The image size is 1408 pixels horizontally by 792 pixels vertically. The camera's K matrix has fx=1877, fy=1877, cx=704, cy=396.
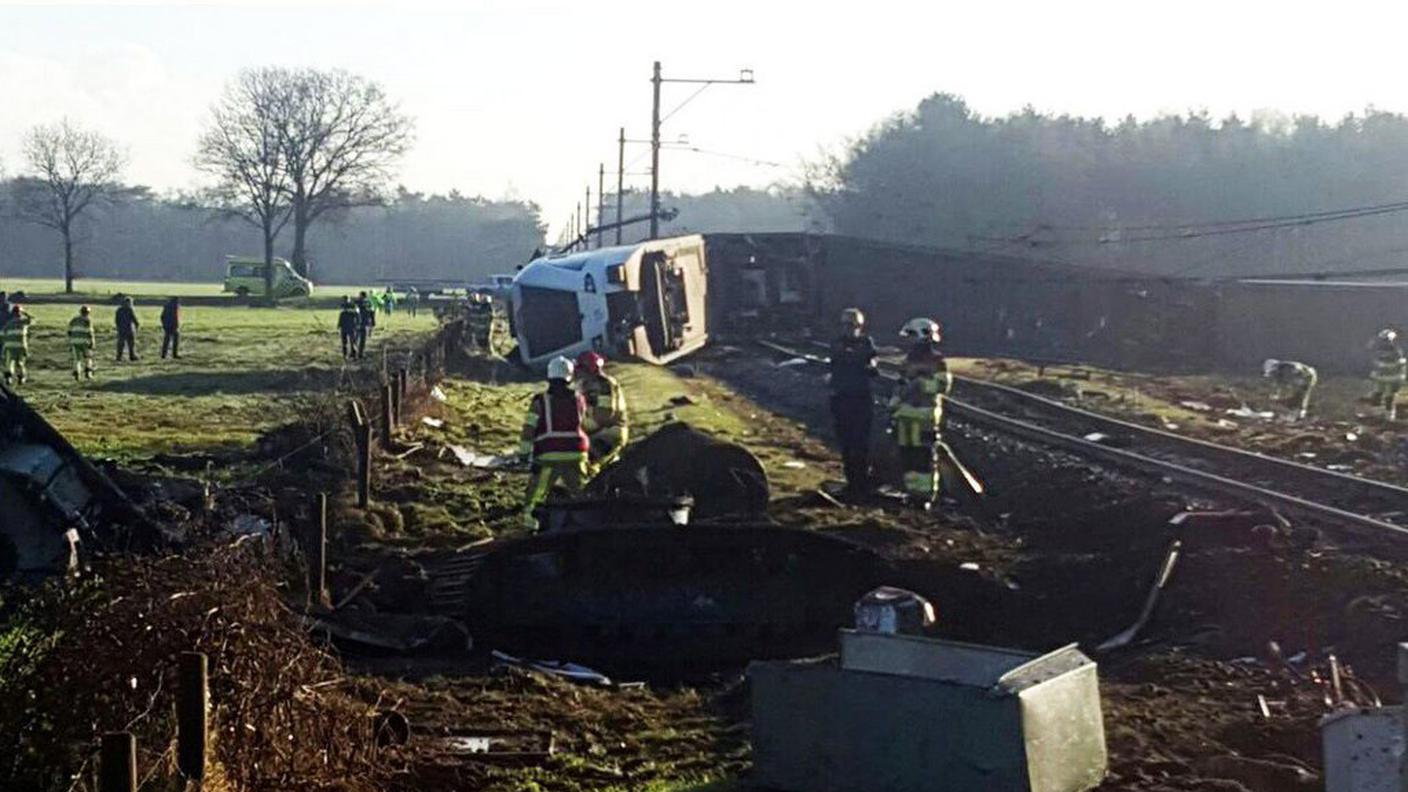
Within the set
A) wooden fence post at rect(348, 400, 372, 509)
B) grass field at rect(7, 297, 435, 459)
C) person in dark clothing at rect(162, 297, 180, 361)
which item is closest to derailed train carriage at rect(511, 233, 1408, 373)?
grass field at rect(7, 297, 435, 459)

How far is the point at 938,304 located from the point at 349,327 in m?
16.6

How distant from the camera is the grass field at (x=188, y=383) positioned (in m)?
23.5

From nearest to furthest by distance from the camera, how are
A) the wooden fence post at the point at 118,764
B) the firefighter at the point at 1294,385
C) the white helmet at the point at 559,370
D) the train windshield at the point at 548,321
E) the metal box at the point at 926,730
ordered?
1. the wooden fence post at the point at 118,764
2. the metal box at the point at 926,730
3. the white helmet at the point at 559,370
4. the firefighter at the point at 1294,385
5. the train windshield at the point at 548,321

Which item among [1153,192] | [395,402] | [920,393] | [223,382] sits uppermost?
[1153,192]

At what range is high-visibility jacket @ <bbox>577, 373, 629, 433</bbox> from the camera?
1477 centimetres

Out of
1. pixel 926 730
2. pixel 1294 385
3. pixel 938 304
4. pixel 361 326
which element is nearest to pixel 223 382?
pixel 361 326

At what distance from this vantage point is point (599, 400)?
583 inches

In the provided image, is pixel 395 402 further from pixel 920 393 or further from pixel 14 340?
pixel 14 340

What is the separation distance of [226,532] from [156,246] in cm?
15227

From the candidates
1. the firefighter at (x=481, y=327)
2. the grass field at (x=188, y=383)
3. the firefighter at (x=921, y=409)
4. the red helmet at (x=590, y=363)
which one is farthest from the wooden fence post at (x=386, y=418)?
the firefighter at (x=481, y=327)

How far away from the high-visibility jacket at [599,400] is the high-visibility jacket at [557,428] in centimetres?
72

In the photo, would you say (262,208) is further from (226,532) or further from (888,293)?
(226,532)

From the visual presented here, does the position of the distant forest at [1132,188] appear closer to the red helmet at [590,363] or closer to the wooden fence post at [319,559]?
the red helmet at [590,363]

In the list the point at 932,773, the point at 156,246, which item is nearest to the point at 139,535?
the point at 932,773
